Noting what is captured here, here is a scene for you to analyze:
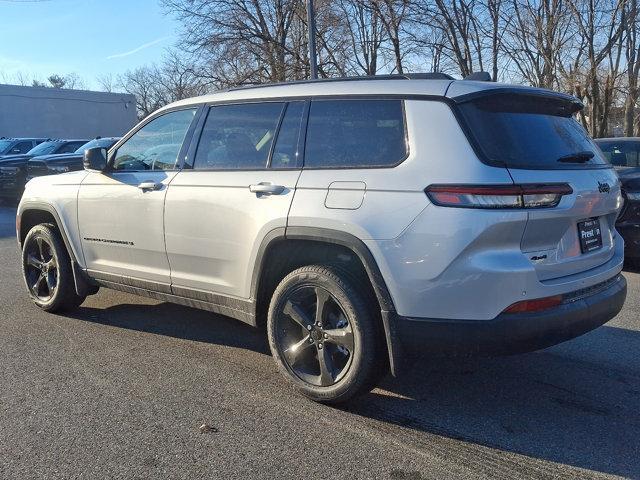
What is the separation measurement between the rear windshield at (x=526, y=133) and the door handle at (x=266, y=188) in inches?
47.1

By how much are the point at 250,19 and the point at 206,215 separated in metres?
25.3

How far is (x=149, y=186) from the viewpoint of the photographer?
4586mm

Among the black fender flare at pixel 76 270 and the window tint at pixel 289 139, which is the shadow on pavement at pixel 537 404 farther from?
the black fender flare at pixel 76 270

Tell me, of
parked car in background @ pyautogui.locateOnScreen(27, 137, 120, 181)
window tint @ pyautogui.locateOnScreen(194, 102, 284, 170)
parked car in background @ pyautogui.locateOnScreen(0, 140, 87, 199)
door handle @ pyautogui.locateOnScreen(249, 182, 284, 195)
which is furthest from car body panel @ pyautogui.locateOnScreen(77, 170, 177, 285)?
parked car in background @ pyautogui.locateOnScreen(0, 140, 87, 199)

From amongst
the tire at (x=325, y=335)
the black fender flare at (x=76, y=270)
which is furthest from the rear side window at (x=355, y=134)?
the black fender flare at (x=76, y=270)

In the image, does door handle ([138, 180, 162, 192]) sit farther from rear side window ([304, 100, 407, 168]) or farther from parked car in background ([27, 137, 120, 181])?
parked car in background ([27, 137, 120, 181])

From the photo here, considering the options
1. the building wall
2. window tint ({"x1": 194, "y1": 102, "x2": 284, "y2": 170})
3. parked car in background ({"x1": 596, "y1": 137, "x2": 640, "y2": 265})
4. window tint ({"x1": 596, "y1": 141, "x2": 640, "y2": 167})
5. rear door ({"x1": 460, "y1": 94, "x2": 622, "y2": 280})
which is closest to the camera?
rear door ({"x1": 460, "y1": 94, "x2": 622, "y2": 280})

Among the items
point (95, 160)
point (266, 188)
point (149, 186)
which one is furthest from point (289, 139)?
point (95, 160)

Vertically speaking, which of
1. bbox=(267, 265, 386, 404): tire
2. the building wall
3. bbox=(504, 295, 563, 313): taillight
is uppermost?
the building wall

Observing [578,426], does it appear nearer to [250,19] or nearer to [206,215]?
[206,215]

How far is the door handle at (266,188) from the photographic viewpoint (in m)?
3.83

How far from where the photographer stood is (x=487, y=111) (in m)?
3.41

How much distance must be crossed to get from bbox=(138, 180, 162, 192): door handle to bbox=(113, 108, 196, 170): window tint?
0.16 meters

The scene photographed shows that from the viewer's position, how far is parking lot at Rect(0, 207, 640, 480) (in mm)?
3094
